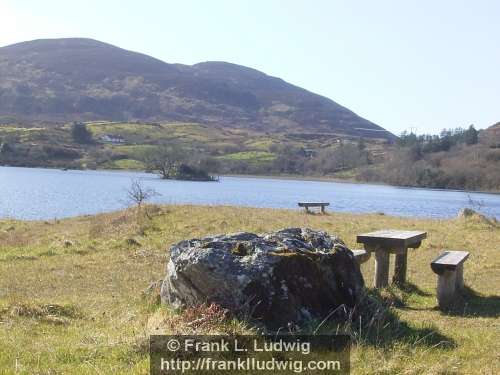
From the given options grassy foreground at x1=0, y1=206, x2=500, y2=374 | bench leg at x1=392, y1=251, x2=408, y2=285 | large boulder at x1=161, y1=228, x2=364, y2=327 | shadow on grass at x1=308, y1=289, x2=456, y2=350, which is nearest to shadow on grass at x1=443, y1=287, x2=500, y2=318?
grassy foreground at x1=0, y1=206, x2=500, y2=374

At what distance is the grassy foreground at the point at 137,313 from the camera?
618 centimetres

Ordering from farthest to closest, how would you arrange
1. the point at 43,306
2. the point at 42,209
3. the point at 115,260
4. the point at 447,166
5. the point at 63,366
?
the point at 447,166 → the point at 42,209 → the point at 115,260 → the point at 43,306 → the point at 63,366

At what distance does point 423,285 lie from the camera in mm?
13047

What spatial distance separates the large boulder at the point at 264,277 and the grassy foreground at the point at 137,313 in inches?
18.3

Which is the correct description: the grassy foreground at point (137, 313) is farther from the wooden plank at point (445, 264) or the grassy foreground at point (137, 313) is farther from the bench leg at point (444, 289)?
the wooden plank at point (445, 264)

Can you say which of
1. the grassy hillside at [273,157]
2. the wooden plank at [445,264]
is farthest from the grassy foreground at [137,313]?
the grassy hillside at [273,157]

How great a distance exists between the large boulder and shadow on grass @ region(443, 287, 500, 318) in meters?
2.56

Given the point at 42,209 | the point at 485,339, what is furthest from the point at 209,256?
the point at 42,209

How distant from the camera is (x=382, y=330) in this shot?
25.5ft

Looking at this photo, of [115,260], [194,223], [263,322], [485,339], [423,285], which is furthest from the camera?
[194,223]

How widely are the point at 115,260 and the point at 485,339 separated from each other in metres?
11.1

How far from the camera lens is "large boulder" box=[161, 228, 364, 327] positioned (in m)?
7.47

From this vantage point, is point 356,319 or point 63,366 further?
point 356,319

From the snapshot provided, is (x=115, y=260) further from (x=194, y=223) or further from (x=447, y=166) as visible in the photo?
(x=447, y=166)
